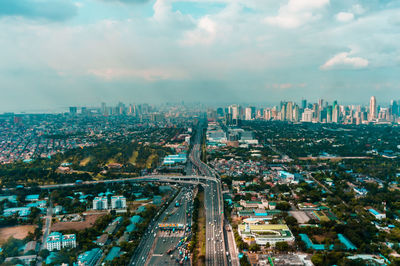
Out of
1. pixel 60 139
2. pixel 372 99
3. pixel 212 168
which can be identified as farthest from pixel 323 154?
pixel 372 99

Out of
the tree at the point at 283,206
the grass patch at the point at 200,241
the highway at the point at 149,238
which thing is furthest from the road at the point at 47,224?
the tree at the point at 283,206

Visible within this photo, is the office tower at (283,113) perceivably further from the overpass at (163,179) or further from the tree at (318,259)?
the tree at (318,259)

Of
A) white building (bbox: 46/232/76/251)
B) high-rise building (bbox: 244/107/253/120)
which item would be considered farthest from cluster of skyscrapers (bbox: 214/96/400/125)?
white building (bbox: 46/232/76/251)

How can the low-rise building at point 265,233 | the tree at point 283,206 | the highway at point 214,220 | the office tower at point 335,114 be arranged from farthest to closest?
the office tower at point 335,114 → the tree at point 283,206 → the low-rise building at point 265,233 → the highway at point 214,220

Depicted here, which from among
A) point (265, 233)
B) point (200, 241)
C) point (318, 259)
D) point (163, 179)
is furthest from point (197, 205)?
point (318, 259)

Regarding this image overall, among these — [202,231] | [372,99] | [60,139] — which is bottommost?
[202,231]

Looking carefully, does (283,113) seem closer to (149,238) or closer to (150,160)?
(150,160)

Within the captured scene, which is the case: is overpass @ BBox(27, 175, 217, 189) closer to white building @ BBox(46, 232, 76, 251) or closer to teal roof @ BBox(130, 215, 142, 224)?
teal roof @ BBox(130, 215, 142, 224)

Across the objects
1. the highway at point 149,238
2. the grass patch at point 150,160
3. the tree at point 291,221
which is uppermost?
the grass patch at point 150,160

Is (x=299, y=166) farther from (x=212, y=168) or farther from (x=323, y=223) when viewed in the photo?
(x=323, y=223)
